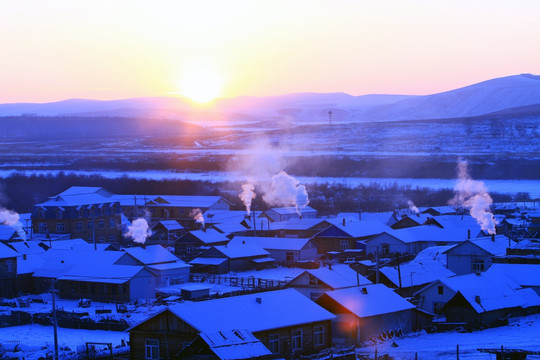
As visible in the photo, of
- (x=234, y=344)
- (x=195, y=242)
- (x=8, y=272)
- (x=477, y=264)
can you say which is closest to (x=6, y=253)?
(x=8, y=272)

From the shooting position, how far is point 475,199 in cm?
5344

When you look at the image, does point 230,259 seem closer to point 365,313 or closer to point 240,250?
point 240,250

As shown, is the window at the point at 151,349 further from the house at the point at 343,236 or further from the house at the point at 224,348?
the house at the point at 343,236

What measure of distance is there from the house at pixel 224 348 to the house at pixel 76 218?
3010cm

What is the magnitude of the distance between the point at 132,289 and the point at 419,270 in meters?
10.3

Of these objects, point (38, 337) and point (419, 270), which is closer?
point (38, 337)

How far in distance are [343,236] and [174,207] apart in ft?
56.5

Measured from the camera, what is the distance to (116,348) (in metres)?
22.2

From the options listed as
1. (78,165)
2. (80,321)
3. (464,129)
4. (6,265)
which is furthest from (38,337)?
(464,129)

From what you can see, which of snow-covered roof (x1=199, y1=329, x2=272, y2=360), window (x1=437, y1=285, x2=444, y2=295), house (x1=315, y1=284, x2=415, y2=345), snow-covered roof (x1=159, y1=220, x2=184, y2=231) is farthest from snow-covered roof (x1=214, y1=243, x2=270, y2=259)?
snow-covered roof (x1=199, y1=329, x2=272, y2=360)

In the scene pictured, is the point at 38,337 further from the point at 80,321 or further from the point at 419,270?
the point at 419,270

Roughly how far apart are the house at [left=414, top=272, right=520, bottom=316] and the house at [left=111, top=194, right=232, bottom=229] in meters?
29.5

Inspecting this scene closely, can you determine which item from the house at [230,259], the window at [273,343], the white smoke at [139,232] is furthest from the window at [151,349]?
the white smoke at [139,232]

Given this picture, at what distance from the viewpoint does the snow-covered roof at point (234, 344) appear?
18631mm
